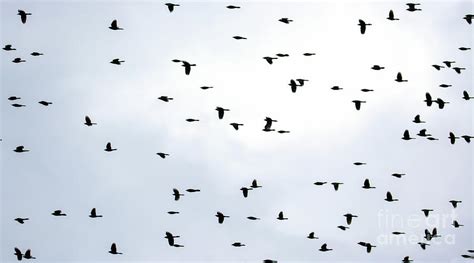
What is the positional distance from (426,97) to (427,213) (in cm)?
1042

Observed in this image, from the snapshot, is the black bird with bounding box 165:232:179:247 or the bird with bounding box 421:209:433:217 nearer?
the black bird with bounding box 165:232:179:247

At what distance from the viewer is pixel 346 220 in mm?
123375

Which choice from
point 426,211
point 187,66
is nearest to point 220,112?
point 187,66

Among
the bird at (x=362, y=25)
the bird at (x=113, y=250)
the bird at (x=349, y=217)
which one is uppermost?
the bird at (x=362, y=25)

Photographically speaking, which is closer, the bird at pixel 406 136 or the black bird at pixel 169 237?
the bird at pixel 406 136

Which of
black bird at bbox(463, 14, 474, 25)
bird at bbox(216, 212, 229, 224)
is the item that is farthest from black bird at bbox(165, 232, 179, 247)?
black bird at bbox(463, 14, 474, 25)

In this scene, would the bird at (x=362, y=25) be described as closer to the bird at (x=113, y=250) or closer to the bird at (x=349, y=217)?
the bird at (x=349, y=217)

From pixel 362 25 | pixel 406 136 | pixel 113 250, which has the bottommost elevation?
pixel 113 250

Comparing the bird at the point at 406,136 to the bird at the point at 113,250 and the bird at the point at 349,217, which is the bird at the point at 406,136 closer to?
the bird at the point at 349,217

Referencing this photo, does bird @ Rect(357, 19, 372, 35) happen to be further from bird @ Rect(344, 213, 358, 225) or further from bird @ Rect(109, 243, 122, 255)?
bird @ Rect(109, 243, 122, 255)

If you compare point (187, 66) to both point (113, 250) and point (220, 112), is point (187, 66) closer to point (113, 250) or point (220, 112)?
point (220, 112)

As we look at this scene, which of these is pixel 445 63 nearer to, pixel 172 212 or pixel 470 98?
pixel 470 98

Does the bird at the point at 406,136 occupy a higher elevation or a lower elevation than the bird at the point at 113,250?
higher

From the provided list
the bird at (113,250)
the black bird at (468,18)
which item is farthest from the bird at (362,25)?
the bird at (113,250)
